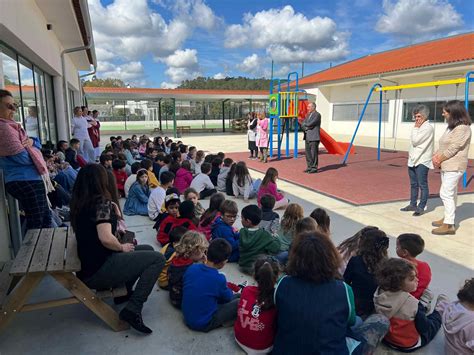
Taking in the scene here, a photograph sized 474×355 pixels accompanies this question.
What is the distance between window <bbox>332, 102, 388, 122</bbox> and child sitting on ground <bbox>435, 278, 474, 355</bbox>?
1795cm

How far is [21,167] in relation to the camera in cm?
360

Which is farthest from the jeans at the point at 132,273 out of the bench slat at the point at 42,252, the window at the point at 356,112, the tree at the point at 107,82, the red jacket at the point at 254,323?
the tree at the point at 107,82

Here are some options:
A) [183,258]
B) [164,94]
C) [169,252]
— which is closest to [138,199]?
[169,252]

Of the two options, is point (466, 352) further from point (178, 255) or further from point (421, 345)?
point (178, 255)

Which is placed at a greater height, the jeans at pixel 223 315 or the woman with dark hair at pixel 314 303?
the woman with dark hair at pixel 314 303

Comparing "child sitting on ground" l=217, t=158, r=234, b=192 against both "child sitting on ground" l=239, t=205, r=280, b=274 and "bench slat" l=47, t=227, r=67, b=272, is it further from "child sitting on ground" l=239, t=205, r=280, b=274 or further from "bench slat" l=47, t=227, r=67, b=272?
"bench slat" l=47, t=227, r=67, b=272

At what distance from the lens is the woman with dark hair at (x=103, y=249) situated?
2.64 metres

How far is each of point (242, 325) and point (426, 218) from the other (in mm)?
4312

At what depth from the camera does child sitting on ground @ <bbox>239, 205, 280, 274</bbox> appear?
12.4ft

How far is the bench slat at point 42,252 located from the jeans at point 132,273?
35 centimetres

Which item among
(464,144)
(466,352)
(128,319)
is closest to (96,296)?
(128,319)

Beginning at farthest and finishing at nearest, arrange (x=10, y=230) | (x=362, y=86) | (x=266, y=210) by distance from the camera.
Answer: (x=362, y=86) < (x=266, y=210) < (x=10, y=230)

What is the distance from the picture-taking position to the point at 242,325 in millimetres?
2578

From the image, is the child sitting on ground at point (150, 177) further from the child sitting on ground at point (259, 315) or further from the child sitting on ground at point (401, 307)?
the child sitting on ground at point (401, 307)
